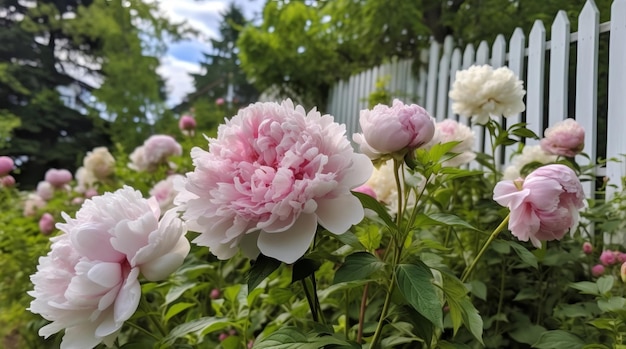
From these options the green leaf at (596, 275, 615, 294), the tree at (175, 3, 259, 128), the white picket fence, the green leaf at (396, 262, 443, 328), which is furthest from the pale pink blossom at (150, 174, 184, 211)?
the tree at (175, 3, 259, 128)

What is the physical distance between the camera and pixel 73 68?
5.18 metres

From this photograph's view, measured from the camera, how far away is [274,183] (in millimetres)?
366

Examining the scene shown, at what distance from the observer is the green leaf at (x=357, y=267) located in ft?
1.34

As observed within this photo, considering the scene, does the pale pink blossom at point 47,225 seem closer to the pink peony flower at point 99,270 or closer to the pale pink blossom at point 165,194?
the pale pink blossom at point 165,194

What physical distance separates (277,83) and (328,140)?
341cm

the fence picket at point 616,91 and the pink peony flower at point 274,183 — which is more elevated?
the fence picket at point 616,91

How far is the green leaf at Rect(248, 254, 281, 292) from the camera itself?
385mm

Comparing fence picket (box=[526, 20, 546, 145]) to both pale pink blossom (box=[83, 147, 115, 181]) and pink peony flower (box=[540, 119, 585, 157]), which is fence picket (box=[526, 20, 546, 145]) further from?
pale pink blossom (box=[83, 147, 115, 181])

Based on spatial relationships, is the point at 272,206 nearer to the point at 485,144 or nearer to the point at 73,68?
the point at 485,144

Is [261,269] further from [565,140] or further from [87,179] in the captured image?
[87,179]

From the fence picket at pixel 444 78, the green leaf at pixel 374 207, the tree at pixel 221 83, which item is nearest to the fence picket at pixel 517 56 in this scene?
the fence picket at pixel 444 78

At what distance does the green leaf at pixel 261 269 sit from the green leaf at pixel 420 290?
0.12 m

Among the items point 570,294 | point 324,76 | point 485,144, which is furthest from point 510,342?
point 324,76

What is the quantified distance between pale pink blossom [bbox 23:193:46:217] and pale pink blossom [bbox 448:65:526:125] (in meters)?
1.54
